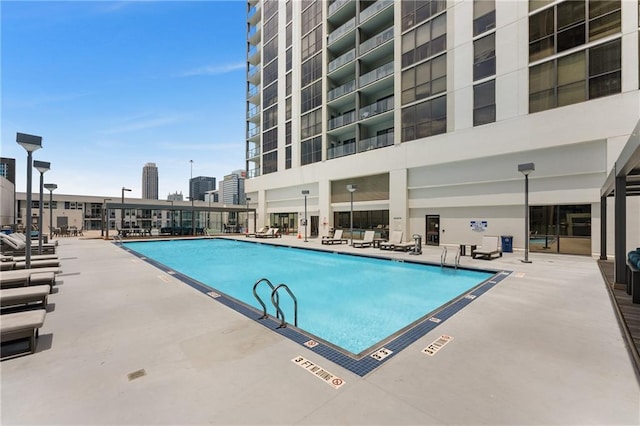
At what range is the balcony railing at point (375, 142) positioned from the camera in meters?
19.7

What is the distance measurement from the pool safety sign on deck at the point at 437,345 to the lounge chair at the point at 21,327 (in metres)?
4.70

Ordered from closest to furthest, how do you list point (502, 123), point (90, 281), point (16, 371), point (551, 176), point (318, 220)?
point (16, 371), point (90, 281), point (551, 176), point (502, 123), point (318, 220)

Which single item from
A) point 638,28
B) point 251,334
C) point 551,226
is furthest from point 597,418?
point 638,28

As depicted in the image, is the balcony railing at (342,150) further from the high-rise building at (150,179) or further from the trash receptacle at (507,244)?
the high-rise building at (150,179)

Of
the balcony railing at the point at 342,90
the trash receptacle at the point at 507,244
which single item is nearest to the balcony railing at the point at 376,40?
the balcony railing at the point at 342,90

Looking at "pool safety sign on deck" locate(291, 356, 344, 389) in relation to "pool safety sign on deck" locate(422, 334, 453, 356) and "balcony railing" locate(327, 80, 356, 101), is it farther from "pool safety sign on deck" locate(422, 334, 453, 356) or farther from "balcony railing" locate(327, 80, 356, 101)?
"balcony railing" locate(327, 80, 356, 101)

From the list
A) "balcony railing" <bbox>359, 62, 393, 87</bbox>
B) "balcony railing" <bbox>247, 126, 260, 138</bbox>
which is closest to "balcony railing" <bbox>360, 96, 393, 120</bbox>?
"balcony railing" <bbox>359, 62, 393, 87</bbox>

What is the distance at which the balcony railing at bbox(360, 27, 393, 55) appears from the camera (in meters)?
19.7

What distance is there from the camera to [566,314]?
15.7 ft

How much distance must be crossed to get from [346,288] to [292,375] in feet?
18.2

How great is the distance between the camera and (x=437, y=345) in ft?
11.7

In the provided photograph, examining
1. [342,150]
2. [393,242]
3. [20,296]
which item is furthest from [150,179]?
[20,296]

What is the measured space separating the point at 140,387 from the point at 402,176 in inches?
708

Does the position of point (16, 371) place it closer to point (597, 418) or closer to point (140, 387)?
point (140, 387)
